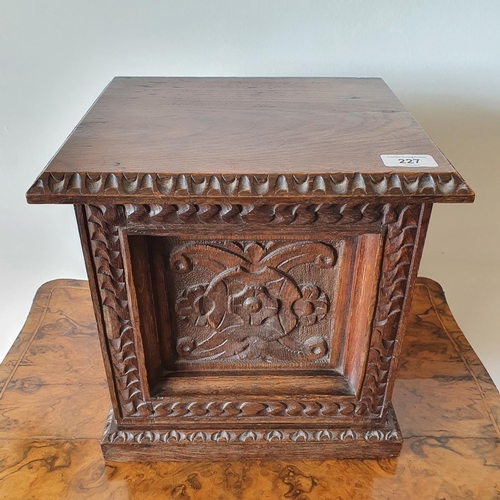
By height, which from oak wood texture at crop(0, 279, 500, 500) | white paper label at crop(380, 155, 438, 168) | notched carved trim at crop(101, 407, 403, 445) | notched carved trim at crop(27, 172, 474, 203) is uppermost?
white paper label at crop(380, 155, 438, 168)

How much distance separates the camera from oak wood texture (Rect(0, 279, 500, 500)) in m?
0.75

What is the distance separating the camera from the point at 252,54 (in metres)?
0.98

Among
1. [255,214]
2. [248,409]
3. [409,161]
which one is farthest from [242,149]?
[248,409]

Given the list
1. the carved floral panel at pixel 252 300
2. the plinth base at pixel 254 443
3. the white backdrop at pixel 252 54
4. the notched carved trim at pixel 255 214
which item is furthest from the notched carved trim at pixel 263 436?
the white backdrop at pixel 252 54

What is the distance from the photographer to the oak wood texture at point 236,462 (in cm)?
75

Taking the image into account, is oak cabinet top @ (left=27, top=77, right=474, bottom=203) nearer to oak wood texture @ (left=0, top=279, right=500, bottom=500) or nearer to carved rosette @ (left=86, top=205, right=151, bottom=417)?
carved rosette @ (left=86, top=205, right=151, bottom=417)

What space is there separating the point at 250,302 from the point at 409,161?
11.3 inches

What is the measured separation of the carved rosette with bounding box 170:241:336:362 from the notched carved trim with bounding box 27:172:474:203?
0.12m

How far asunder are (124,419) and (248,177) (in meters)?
0.46

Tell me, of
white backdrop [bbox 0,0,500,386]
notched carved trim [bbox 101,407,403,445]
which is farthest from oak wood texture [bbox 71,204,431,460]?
white backdrop [bbox 0,0,500,386]

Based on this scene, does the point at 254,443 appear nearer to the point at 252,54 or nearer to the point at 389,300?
the point at 389,300

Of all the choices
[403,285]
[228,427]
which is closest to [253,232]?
[403,285]

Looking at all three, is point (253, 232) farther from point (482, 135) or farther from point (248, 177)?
point (482, 135)

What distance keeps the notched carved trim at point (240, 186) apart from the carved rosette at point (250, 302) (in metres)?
0.12
